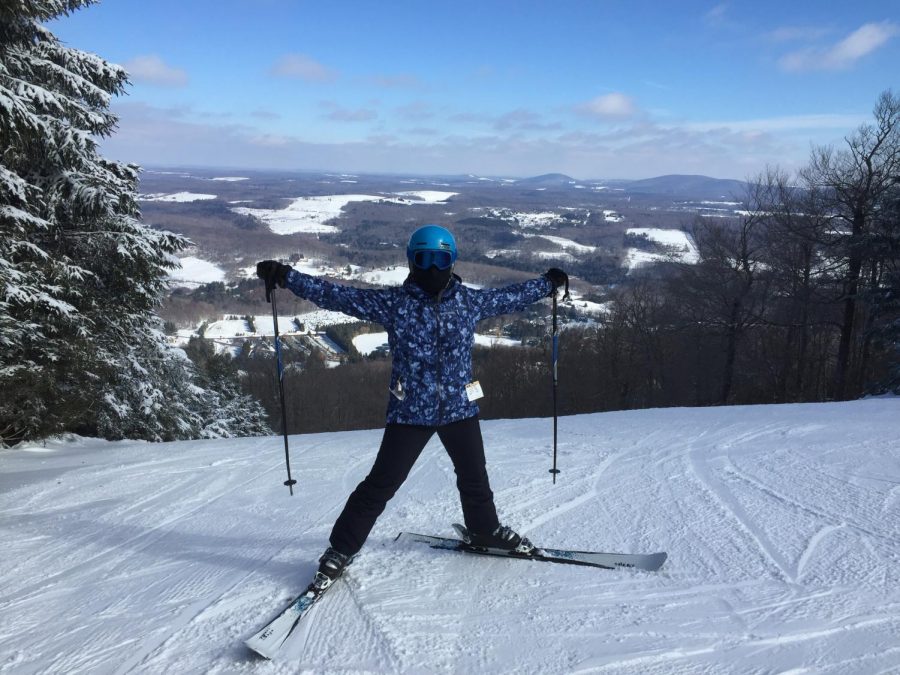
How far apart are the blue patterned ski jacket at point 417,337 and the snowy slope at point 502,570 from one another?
38.8 inches

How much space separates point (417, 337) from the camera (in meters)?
3.00

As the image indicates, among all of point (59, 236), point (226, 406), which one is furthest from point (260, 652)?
point (226, 406)

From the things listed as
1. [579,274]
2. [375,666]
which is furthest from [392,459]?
[579,274]

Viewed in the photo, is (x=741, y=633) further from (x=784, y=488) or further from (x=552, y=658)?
(x=784, y=488)

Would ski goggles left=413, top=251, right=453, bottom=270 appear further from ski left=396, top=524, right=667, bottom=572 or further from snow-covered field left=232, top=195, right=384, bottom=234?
snow-covered field left=232, top=195, right=384, bottom=234

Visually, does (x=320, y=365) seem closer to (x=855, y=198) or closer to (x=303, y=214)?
(x=855, y=198)

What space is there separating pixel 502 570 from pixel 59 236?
9818 mm

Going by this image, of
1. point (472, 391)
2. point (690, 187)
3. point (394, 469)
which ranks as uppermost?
point (690, 187)

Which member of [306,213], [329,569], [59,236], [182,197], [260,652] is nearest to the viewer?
[260,652]

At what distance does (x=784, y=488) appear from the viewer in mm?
4449

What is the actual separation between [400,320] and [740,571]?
2.31 meters

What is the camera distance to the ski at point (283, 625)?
2521mm

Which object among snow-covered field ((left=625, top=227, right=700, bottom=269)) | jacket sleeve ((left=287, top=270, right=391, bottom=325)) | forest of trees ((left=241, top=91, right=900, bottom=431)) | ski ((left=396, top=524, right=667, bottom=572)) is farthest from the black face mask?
snow-covered field ((left=625, top=227, right=700, bottom=269))

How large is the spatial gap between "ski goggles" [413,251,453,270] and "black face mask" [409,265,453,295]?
20 millimetres
